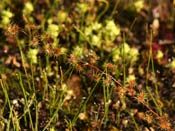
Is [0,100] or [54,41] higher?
[54,41]

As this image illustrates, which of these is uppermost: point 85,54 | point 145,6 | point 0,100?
point 145,6

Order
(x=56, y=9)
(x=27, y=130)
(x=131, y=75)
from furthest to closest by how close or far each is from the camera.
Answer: (x=56, y=9) < (x=131, y=75) < (x=27, y=130)

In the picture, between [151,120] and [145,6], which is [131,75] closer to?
[151,120]

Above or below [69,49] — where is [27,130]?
below

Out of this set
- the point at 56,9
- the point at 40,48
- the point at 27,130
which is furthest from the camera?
the point at 56,9

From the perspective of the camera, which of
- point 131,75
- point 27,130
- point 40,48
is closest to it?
point 27,130

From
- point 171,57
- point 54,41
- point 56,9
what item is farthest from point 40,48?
point 171,57

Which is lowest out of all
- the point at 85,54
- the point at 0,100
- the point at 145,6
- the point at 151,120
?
the point at 151,120

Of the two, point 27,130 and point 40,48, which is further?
point 40,48

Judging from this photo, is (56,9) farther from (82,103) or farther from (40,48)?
(82,103)

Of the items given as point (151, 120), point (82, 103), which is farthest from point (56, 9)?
point (151, 120)
